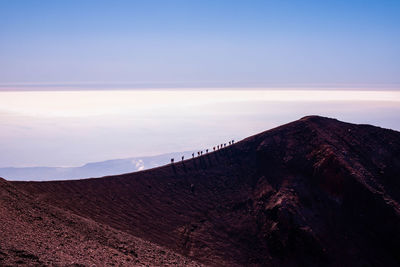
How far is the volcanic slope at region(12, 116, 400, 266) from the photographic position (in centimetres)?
4000

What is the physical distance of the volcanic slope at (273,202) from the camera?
40000mm

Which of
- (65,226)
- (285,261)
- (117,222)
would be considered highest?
(65,226)

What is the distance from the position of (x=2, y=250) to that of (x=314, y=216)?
104ft

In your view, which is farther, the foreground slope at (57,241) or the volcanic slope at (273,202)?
the volcanic slope at (273,202)

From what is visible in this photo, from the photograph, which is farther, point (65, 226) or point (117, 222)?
point (117, 222)

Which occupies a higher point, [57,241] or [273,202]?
[57,241]

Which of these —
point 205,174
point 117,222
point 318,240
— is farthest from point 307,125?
point 117,222

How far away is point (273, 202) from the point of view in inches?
1766

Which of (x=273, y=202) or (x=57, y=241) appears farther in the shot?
(x=273, y=202)

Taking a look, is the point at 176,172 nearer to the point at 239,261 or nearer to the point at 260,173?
the point at 260,173

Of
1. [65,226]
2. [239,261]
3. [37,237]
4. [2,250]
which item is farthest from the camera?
[239,261]

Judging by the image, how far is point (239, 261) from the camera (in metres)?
39.2

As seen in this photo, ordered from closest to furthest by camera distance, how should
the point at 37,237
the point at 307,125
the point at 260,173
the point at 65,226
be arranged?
the point at 37,237 → the point at 65,226 → the point at 260,173 → the point at 307,125

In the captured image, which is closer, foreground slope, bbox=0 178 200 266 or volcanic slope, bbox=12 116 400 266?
foreground slope, bbox=0 178 200 266
